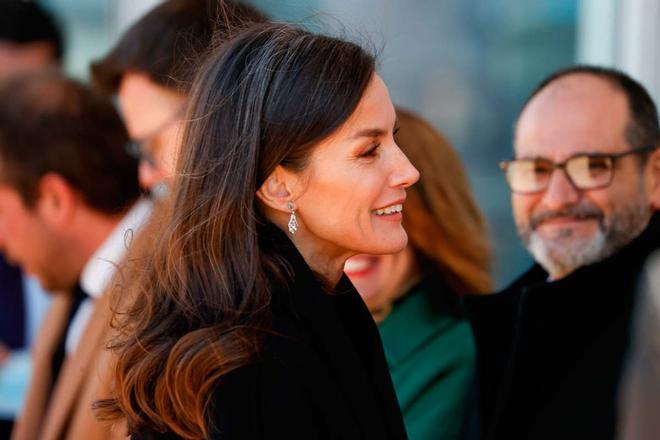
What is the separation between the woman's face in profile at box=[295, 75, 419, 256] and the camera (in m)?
1.87

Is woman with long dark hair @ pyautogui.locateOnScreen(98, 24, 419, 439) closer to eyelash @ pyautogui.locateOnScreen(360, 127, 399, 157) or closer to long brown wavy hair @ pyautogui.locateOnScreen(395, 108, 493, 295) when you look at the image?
eyelash @ pyautogui.locateOnScreen(360, 127, 399, 157)

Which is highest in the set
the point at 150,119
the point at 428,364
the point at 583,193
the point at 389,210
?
the point at 389,210

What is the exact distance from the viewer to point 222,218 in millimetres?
1834

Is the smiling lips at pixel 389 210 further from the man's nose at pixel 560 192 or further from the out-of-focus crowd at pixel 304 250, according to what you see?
the man's nose at pixel 560 192

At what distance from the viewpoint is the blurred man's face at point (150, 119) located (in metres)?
3.13

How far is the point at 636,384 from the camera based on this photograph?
5.11 ft

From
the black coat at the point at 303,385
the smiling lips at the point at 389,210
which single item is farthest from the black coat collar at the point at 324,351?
the smiling lips at the point at 389,210

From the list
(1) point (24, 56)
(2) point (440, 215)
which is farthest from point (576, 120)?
(1) point (24, 56)

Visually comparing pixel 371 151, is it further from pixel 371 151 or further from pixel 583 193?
pixel 583 193

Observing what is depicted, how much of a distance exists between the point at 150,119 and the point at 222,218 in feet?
4.65

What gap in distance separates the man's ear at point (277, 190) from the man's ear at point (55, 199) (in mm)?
1638

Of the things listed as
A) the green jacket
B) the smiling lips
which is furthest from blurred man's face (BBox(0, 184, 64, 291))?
the smiling lips

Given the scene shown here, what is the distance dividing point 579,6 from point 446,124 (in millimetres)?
741

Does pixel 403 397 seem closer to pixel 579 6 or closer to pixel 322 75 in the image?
pixel 322 75
